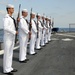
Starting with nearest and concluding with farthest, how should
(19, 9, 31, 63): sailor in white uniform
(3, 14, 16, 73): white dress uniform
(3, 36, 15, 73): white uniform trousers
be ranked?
(3, 14, 16, 73): white dress uniform < (3, 36, 15, 73): white uniform trousers < (19, 9, 31, 63): sailor in white uniform

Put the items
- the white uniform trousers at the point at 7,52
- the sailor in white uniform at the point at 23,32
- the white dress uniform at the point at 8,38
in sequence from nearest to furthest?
the white dress uniform at the point at 8,38 → the white uniform trousers at the point at 7,52 → the sailor in white uniform at the point at 23,32

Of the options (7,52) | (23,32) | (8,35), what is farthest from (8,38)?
(23,32)

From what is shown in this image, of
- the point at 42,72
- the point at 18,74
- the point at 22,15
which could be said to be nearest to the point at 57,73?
the point at 42,72

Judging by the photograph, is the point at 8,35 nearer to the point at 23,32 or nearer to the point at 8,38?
the point at 8,38

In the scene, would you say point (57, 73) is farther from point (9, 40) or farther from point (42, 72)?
point (9, 40)

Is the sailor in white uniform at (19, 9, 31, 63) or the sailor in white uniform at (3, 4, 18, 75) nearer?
the sailor in white uniform at (3, 4, 18, 75)

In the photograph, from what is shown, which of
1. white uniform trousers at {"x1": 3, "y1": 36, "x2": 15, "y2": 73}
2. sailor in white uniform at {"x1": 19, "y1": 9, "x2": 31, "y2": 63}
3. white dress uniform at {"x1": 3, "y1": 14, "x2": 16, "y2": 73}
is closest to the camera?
white dress uniform at {"x1": 3, "y1": 14, "x2": 16, "y2": 73}

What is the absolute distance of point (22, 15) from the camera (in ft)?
36.7

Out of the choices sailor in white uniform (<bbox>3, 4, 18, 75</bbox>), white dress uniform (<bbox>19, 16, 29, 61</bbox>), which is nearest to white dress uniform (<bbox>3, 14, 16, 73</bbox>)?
sailor in white uniform (<bbox>3, 4, 18, 75</bbox>)

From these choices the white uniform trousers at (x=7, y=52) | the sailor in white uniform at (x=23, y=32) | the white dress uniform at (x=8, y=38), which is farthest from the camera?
the sailor in white uniform at (x=23, y=32)

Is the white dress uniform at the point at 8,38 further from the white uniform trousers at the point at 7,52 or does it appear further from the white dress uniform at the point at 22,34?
the white dress uniform at the point at 22,34

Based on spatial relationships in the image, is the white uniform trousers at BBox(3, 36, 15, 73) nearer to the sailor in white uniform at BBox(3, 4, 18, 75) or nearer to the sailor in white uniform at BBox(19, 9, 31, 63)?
the sailor in white uniform at BBox(3, 4, 18, 75)

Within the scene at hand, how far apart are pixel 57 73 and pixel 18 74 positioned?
1286 millimetres

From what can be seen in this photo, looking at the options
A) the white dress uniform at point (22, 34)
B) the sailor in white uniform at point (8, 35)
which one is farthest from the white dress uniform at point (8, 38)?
the white dress uniform at point (22, 34)
